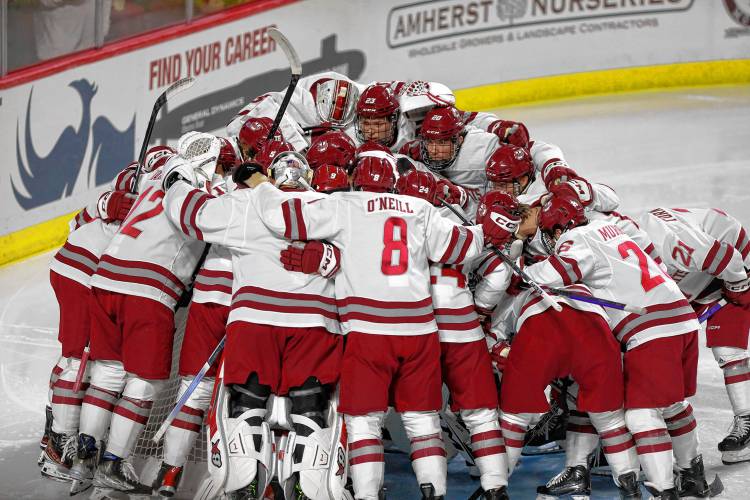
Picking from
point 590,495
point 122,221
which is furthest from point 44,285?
point 590,495

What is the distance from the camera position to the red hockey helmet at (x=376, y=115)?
5496 millimetres

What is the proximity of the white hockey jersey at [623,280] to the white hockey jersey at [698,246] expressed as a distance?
1.43ft

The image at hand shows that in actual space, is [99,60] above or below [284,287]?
above

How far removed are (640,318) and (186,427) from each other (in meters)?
1.71

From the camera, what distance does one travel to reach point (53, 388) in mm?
5027

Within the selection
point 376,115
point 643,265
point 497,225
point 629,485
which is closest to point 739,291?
point 643,265

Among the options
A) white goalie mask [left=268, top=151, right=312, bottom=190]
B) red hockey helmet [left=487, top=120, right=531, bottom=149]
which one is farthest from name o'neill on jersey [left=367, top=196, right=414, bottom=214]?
red hockey helmet [left=487, top=120, right=531, bottom=149]

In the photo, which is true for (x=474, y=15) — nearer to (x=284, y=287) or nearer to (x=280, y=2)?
(x=280, y=2)

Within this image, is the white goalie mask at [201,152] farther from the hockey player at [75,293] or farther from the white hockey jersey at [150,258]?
the hockey player at [75,293]

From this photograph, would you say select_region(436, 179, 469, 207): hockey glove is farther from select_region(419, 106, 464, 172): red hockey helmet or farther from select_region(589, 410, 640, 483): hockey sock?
select_region(589, 410, 640, 483): hockey sock

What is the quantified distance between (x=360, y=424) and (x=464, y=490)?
73 centimetres

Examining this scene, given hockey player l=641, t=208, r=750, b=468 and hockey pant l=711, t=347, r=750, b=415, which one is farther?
hockey pant l=711, t=347, r=750, b=415

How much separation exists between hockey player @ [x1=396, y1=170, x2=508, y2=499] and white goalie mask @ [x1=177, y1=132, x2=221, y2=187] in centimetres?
99

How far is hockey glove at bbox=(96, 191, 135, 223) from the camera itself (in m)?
5.06
